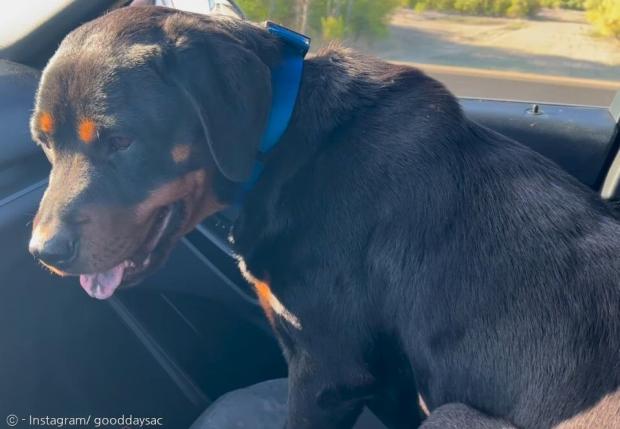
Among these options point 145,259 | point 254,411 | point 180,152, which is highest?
point 180,152

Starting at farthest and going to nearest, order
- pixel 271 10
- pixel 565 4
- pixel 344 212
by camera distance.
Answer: pixel 271 10
pixel 565 4
pixel 344 212

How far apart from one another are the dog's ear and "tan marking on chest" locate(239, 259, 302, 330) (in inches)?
15.6

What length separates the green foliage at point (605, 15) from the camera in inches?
143

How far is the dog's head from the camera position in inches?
79.6

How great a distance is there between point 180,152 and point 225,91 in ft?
0.77

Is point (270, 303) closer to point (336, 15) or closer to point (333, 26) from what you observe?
point (333, 26)

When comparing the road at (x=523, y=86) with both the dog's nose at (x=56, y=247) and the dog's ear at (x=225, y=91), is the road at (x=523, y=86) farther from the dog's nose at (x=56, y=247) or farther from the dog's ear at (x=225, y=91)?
the dog's nose at (x=56, y=247)

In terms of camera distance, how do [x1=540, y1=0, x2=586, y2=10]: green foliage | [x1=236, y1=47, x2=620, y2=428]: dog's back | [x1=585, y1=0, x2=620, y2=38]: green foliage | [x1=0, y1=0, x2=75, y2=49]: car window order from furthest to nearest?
[x1=540, y1=0, x2=586, y2=10]: green foliage < [x1=585, y1=0, x2=620, y2=38]: green foliage < [x1=0, y1=0, x2=75, y2=49]: car window < [x1=236, y1=47, x2=620, y2=428]: dog's back

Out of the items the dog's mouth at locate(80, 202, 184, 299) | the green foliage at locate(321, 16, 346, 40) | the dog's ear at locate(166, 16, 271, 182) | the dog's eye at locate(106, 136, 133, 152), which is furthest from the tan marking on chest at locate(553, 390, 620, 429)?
the green foliage at locate(321, 16, 346, 40)

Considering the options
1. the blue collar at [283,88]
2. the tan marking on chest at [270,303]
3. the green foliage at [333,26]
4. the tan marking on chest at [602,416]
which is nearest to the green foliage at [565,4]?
the green foliage at [333,26]

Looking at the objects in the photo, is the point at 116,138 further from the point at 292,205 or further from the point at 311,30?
the point at 311,30

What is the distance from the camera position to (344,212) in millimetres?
2109

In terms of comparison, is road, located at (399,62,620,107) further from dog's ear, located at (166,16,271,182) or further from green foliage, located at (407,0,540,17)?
dog's ear, located at (166,16,271,182)

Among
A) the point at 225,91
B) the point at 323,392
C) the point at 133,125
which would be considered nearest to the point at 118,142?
the point at 133,125
